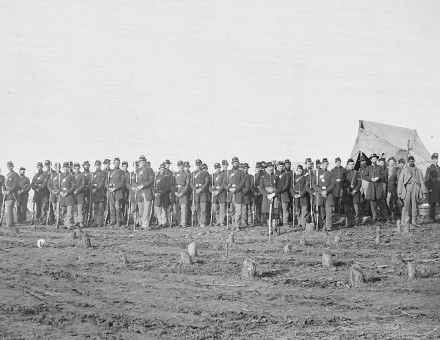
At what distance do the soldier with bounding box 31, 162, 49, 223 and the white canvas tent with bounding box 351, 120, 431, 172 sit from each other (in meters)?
14.1

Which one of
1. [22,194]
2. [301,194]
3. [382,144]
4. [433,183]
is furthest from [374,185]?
[22,194]

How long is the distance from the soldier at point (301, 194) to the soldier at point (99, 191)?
26.9 ft

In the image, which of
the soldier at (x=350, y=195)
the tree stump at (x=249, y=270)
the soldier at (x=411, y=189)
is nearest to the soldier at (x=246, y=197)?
the soldier at (x=350, y=195)

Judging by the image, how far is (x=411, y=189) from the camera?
17.1 m

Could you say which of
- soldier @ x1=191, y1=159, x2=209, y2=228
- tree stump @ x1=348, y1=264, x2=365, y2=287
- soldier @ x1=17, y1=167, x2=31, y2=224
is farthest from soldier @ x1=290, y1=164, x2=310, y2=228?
soldier @ x1=17, y1=167, x2=31, y2=224

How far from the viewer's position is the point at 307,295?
9047 mm

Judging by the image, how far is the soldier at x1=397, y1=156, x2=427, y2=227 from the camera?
17.0 m

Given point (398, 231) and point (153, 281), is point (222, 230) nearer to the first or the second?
point (398, 231)

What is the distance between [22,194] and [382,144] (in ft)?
54.5

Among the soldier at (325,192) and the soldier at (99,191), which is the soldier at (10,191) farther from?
the soldier at (325,192)

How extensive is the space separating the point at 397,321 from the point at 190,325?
2.86 m

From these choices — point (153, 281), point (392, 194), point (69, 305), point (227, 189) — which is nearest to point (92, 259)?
point (153, 281)

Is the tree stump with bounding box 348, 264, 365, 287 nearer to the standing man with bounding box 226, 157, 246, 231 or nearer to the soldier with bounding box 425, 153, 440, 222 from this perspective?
the standing man with bounding box 226, 157, 246, 231

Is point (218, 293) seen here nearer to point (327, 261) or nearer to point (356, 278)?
point (356, 278)
